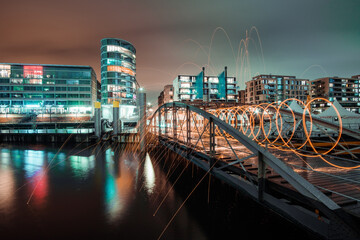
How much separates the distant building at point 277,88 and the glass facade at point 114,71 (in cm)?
5842

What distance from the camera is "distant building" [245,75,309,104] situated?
94.2 metres

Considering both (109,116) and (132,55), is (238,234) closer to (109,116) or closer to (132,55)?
(109,116)

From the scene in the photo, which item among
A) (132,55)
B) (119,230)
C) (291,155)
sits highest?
(132,55)

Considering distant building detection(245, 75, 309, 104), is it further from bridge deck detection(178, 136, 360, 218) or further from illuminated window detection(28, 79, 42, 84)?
illuminated window detection(28, 79, 42, 84)

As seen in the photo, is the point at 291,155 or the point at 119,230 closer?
the point at 119,230

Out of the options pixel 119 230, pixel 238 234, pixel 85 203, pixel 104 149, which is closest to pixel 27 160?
pixel 104 149

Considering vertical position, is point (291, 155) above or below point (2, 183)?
above

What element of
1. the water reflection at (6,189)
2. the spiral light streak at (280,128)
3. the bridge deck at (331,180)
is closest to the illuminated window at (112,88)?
the water reflection at (6,189)

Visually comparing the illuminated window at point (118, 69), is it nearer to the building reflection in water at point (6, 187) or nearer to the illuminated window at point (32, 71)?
the illuminated window at point (32, 71)

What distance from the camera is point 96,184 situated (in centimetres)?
1700

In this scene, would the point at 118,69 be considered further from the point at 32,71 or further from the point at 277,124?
the point at 277,124

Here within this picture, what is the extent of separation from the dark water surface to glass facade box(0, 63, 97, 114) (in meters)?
67.1

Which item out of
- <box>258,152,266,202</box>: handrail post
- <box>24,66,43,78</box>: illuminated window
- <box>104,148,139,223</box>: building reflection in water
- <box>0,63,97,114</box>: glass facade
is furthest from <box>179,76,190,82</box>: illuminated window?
<box>258,152,266,202</box>: handrail post

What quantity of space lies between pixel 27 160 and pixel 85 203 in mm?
18254
